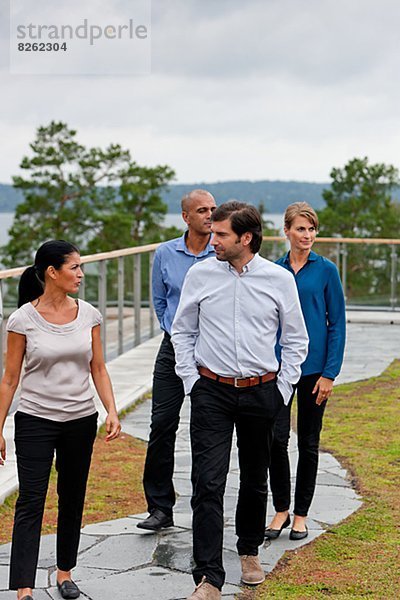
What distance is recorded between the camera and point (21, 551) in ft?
15.0

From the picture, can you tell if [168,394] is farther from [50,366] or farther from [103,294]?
[103,294]

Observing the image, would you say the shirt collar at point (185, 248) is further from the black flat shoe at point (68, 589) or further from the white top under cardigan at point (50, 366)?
the black flat shoe at point (68, 589)

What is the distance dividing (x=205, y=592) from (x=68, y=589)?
626 mm

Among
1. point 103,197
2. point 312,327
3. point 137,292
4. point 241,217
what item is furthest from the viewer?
point 103,197

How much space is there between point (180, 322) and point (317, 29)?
16.0 m

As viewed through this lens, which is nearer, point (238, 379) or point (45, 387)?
point (45, 387)

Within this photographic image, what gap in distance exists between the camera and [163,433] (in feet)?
19.6

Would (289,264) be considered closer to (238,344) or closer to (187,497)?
(238,344)

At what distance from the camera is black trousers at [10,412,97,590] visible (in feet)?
15.1

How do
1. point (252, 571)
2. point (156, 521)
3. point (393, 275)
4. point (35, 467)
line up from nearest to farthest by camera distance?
point (35, 467), point (252, 571), point (156, 521), point (393, 275)

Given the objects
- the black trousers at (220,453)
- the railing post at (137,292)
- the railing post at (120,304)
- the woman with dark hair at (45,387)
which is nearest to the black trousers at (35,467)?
the woman with dark hair at (45,387)

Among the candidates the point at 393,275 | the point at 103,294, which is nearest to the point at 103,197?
the point at 393,275

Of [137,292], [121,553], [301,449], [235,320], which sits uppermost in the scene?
[235,320]

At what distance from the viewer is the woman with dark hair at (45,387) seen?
15.1ft
